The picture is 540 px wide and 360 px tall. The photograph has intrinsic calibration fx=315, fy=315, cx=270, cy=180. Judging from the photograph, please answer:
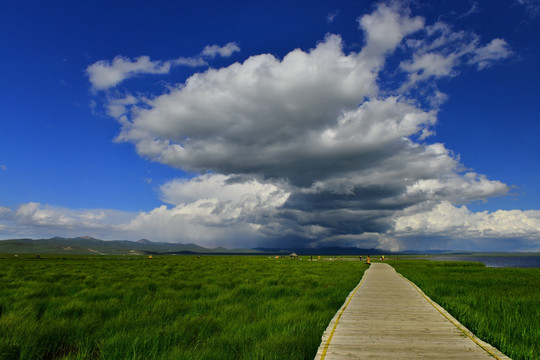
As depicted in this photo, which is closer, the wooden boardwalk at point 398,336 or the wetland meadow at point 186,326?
the wooden boardwalk at point 398,336

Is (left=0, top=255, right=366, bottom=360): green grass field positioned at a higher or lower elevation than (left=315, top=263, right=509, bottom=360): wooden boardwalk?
lower

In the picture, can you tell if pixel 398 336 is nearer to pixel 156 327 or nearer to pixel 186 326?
pixel 186 326

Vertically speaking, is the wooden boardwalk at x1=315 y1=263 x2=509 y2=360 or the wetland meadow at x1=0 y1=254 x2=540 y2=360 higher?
the wooden boardwalk at x1=315 y1=263 x2=509 y2=360

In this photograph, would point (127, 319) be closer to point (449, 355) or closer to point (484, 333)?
point (449, 355)

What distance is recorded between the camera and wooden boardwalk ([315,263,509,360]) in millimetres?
5844

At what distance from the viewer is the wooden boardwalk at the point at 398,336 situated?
584cm

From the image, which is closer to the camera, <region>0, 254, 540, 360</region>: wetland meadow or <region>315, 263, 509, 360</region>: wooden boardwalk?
<region>315, 263, 509, 360</region>: wooden boardwalk

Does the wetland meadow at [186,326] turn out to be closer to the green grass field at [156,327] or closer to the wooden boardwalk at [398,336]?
the green grass field at [156,327]

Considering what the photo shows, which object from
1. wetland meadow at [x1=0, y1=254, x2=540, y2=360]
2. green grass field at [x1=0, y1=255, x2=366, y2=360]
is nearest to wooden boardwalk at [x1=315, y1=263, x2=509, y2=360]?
wetland meadow at [x1=0, y1=254, x2=540, y2=360]

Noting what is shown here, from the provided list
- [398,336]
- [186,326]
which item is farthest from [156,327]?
[398,336]

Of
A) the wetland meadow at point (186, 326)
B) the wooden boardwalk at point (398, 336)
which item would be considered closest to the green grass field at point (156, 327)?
the wetland meadow at point (186, 326)

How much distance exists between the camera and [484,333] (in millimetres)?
7535

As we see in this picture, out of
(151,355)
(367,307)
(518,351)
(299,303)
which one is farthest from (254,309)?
(518,351)

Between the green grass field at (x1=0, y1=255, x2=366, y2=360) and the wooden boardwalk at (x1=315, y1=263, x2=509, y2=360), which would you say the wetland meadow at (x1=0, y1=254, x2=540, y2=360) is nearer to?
the green grass field at (x1=0, y1=255, x2=366, y2=360)
